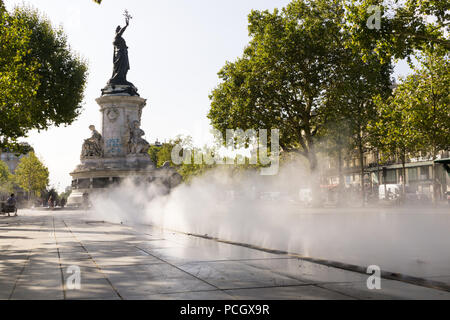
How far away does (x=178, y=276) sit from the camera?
6043 mm

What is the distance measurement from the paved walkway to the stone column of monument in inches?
1075

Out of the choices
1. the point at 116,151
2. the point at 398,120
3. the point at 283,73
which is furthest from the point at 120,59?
the point at 398,120

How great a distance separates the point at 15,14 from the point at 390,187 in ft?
120

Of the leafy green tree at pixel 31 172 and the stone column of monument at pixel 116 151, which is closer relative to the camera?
the stone column of monument at pixel 116 151

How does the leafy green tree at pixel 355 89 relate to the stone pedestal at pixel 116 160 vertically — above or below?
above

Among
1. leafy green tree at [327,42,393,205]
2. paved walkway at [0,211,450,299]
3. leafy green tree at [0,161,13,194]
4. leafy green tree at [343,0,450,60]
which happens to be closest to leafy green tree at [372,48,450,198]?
leafy green tree at [327,42,393,205]

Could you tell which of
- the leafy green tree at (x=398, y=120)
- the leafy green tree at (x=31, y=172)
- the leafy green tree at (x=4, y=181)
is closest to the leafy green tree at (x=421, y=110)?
the leafy green tree at (x=398, y=120)

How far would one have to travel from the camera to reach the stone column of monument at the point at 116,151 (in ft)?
119

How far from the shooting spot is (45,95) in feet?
105

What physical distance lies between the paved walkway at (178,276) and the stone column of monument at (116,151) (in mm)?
27308

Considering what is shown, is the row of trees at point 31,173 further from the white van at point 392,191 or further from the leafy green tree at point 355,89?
the leafy green tree at point 355,89
